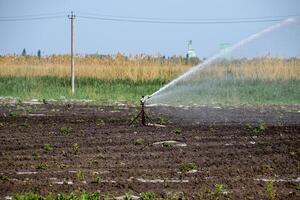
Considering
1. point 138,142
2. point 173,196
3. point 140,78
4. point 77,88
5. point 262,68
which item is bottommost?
point 173,196

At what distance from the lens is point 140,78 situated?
102 ft

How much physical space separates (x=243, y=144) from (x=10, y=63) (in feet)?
85.3

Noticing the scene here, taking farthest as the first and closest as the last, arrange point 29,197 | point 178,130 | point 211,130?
point 211,130
point 178,130
point 29,197

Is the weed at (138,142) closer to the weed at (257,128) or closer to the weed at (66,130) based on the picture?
the weed at (66,130)

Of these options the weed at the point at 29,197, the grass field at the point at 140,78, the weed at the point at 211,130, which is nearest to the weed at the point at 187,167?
the weed at the point at 29,197

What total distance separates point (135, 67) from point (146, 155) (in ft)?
74.3

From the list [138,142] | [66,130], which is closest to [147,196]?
[138,142]

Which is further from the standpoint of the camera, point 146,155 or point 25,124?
point 25,124

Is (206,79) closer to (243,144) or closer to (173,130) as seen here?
(173,130)

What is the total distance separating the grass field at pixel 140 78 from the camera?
84.7 ft

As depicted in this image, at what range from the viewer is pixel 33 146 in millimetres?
10062

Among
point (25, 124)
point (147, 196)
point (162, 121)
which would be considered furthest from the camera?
point (162, 121)

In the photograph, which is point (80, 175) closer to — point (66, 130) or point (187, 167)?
point (187, 167)

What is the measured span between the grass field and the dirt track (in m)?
9.19
